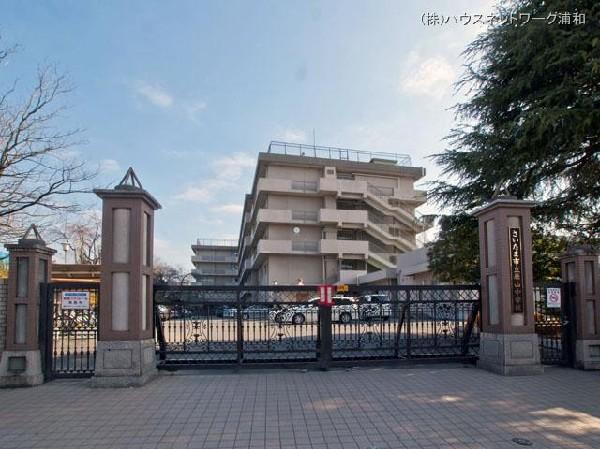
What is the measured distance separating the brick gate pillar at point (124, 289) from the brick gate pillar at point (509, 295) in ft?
22.8

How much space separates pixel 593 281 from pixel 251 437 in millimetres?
8490

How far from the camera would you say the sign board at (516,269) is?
29.8 feet

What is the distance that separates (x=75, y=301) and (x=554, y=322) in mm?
10273

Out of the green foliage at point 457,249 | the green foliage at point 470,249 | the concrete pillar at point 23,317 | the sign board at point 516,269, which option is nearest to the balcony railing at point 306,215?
the green foliage at point 457,249

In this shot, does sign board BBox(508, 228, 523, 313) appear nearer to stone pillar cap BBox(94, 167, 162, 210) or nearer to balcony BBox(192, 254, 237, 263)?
stone pillar cap BBox(94, 167, 162, 210)

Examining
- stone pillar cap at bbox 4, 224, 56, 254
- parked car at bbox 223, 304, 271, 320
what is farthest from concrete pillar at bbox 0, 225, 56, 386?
parked car at bbox 223, 304, 271, 320

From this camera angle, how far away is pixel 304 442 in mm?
5082

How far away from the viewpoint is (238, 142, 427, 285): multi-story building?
40875mm

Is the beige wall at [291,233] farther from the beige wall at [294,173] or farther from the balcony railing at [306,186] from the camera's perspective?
the beige wall at [294,173]

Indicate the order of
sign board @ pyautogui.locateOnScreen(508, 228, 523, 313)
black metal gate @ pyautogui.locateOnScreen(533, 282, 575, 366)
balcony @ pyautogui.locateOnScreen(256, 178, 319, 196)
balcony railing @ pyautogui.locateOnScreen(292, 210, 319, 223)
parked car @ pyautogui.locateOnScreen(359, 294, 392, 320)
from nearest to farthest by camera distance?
sign board @ pyautogui.locateOnScreen(508, 228, 523, 313)
black metal gate @ pyautogui.locateOnScreen(533, 282, 575, 366)
parked car @ pyautogui.locateOnScreen(359, 294, 392, 320)
balcony @ pyautogui.locateOnScreen(256, 178, 319, 196)
balcony railing @ pyautogui.locateOnScreen(292, 210, 319, 223)

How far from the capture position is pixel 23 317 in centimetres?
848

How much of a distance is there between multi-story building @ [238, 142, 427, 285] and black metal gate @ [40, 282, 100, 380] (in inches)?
1237

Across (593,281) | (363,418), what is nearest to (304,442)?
(363,418)

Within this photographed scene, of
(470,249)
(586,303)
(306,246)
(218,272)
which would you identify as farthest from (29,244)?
(218,272)
